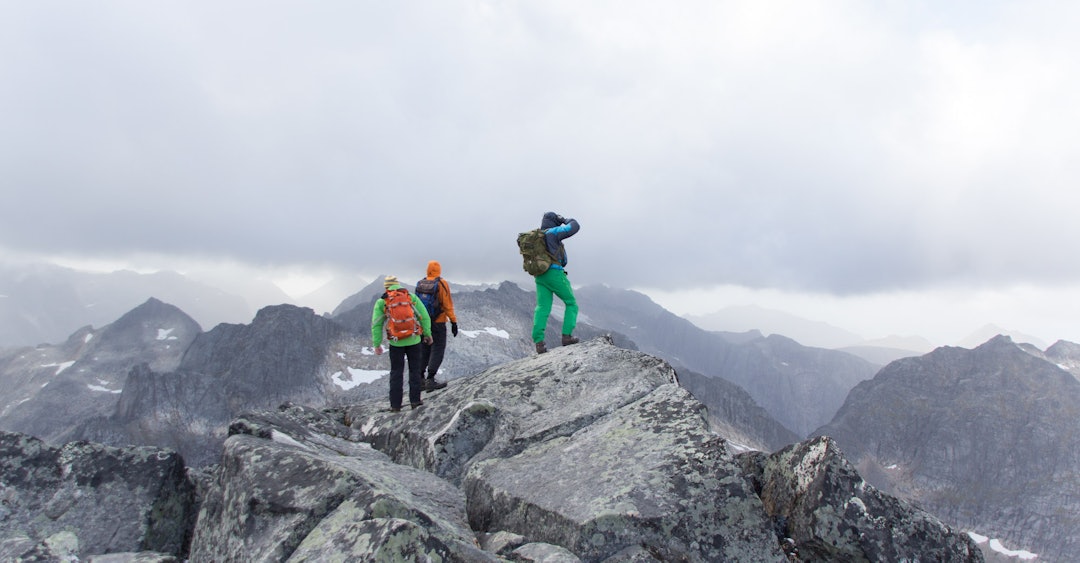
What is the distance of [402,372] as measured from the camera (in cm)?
1753

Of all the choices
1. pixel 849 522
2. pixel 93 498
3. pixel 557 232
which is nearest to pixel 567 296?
pixel 557 232

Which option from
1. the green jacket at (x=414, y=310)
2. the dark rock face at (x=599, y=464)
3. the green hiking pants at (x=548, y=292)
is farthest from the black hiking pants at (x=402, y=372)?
the green hiking pants at (x=548, y=292)

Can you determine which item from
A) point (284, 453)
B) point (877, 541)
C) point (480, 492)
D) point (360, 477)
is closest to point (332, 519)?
point (360, 477)

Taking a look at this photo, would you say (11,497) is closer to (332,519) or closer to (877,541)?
(332,519)

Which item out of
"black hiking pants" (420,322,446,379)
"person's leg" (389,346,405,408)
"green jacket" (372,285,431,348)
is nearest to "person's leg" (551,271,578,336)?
"black hiking pants" (420,322,446,379)

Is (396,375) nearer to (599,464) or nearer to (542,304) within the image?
(542,304)

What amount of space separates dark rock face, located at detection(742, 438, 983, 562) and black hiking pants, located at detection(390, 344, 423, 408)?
417 inches

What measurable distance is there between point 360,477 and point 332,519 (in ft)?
3.48

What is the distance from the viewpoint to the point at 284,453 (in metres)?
10.2

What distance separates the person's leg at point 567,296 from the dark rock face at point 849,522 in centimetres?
999

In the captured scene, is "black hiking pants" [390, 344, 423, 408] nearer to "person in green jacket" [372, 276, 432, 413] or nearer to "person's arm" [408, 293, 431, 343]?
"person in green jacket" [372, 276, 432, 413]

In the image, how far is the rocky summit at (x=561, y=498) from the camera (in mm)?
8664

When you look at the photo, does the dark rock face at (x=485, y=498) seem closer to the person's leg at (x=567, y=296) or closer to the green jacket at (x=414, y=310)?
the green jacket at (x=414, y=310)

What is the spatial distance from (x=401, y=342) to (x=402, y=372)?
90cm
